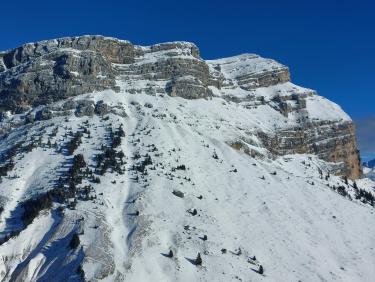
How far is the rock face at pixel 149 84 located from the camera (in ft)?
547

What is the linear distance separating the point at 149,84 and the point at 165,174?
192 ft

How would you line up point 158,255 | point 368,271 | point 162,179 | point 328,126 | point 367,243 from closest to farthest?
1. point 158,255
2. point 368,271
3. point 367,243
4. point 162,179
5. point 328,126

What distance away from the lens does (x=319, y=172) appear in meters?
163

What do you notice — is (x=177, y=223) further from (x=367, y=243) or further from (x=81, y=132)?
(x=81, y=132)

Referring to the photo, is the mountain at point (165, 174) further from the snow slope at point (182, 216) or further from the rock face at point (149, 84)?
the rock face at point (149, 84)

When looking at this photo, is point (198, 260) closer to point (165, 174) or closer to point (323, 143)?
point (165, 174)

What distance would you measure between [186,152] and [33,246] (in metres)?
50.4

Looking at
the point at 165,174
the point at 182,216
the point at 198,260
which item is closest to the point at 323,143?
the point at 165,174

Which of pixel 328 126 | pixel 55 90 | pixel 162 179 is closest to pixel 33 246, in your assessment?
pixel 162 179

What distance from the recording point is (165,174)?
12319 cm

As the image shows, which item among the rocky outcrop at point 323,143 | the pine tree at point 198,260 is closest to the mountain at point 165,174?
the pine tree at point 198,260

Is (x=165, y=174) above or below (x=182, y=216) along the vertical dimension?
above

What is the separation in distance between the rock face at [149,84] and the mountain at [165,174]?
1.60 feet

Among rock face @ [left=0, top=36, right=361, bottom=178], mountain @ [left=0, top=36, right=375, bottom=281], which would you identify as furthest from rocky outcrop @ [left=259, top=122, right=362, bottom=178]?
mountain @ [left=0, top=36, right=375, bottom=281]
